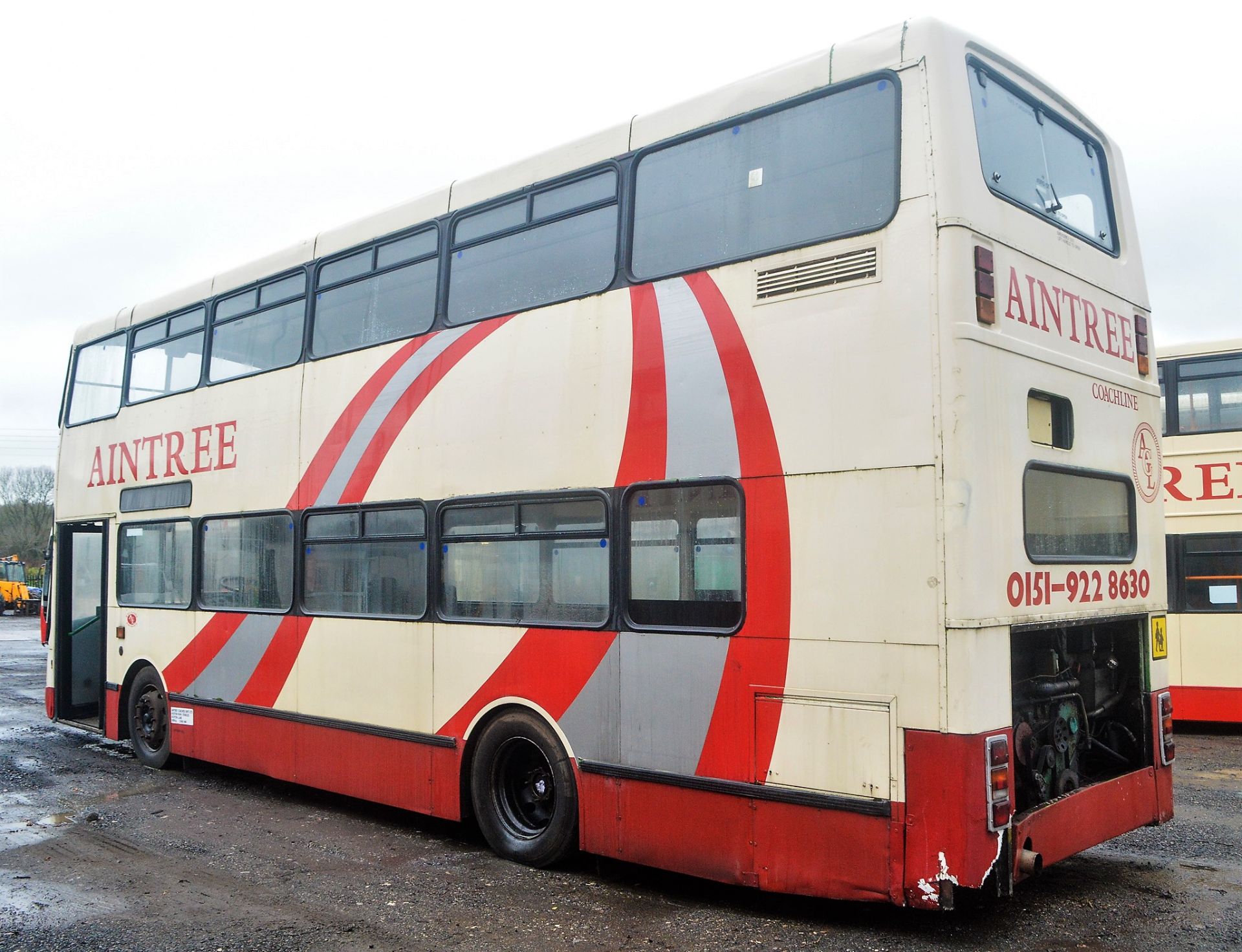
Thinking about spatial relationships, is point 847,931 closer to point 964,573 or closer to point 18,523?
point 964,573

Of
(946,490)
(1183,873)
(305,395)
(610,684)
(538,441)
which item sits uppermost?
(305,395)

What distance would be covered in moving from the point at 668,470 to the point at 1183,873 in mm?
3823

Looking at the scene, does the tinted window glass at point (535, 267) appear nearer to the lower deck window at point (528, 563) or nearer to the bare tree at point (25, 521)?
the lower deck window at point (528, 563)

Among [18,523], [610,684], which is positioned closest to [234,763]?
[610,684]

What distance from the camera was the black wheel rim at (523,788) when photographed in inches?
258

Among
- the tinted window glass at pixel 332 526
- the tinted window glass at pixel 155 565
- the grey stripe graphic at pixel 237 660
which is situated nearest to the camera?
the tinted window glass at pixel 332 526

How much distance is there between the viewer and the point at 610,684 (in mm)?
5973

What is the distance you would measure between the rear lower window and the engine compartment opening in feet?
1.24

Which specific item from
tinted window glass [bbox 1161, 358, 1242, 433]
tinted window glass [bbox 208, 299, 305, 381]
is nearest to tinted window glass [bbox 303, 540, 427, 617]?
tinted window glass [bbox 208, 299, 305, 381]

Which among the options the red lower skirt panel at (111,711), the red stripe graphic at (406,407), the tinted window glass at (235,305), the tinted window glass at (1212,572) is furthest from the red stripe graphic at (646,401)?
the tinted window glass at (1212,572)

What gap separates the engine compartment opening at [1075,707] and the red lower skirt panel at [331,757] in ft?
11.3

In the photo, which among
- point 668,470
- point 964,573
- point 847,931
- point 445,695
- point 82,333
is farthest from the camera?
point 82,333

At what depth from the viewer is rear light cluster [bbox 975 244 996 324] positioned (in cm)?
489

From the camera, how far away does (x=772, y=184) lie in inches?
217
